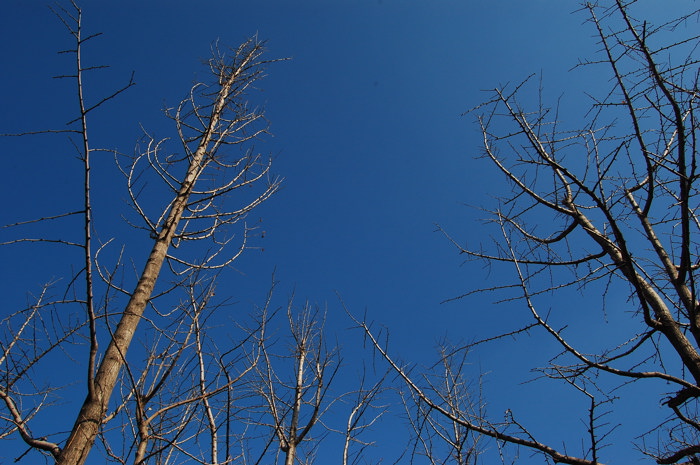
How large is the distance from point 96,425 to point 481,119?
2889 mm

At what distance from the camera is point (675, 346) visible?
2.16m

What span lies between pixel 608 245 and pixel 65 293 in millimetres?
3014

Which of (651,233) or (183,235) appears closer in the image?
(651,233)

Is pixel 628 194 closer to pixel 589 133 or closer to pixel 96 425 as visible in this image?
pixel 589 133

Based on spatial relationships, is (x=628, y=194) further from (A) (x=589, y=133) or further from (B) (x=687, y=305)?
(B) (x=687, y=305)

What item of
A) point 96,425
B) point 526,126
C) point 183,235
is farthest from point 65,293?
point 526,126

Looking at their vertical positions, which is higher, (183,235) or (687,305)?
(183,235)

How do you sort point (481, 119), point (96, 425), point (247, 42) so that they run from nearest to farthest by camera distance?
point (96, 425)
point (481, 119)
point (247, 42)

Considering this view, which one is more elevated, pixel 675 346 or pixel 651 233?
pixel 651 233

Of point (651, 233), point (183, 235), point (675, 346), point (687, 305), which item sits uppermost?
point (183, 235)

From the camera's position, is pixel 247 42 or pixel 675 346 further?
pixel 247 42

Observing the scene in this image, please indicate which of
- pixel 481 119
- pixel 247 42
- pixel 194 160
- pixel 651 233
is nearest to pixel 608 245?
pixel 651 233

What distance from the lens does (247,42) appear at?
5773mm

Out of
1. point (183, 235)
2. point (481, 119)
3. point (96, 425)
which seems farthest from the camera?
point (183, 235)
